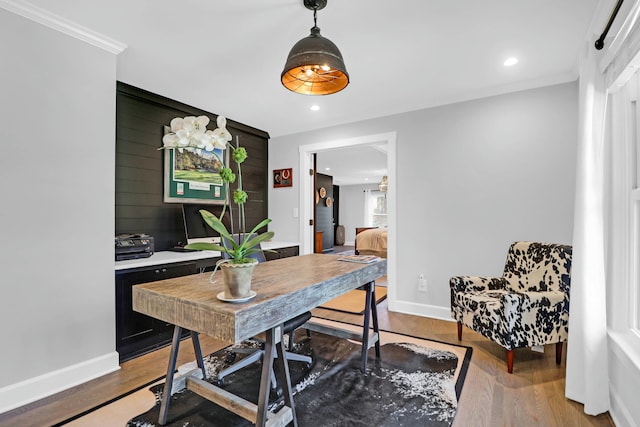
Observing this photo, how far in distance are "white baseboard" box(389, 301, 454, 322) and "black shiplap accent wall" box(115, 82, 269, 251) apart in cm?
267

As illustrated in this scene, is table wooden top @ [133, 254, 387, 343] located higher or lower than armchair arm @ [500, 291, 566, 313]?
higher

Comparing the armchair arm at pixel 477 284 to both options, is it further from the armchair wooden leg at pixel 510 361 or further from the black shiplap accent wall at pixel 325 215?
the black shiplap accent wall at pixel 325 215

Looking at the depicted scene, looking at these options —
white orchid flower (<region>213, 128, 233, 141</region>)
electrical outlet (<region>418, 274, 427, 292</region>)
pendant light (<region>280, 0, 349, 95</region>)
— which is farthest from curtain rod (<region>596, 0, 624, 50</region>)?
electrical outlet (<region>418, 274, 427, 292</region>)

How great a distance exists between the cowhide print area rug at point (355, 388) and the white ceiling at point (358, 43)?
242 centimetres

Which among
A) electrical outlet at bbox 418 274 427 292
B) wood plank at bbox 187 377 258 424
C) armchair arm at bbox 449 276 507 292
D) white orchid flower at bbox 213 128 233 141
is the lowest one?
wood plank at bbox 187 377 258 424

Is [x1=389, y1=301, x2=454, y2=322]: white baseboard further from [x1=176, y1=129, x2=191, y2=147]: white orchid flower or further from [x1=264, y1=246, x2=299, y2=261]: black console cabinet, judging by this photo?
[x1=176, y1=129, x2=191, y2=147]: white orchid flower

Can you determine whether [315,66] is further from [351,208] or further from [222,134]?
[351,208]

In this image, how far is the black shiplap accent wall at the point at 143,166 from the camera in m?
2.96

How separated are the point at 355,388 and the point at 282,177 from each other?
3231 mm

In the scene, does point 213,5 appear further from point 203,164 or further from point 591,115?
point 591,115

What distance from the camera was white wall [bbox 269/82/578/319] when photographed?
2844 mm

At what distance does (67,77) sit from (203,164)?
5.38 feet

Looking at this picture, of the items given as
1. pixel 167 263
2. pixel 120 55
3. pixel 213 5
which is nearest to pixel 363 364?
pixel 167 263

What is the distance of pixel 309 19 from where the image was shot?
1981mm
